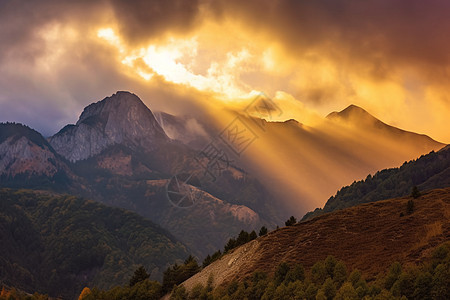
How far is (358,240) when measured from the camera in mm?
101750

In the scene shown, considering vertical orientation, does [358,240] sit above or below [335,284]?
above

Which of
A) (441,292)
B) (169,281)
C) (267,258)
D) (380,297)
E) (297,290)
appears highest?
(169,281)

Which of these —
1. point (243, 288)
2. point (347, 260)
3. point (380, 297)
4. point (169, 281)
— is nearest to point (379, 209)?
point (347, 260)

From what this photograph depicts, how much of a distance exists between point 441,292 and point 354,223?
5125 cm

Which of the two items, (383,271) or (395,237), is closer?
(383,271)

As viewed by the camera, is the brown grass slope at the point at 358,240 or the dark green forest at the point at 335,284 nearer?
the dark green forest at the point at 335,284

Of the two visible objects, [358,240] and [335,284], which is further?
[358,240]

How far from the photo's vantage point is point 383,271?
7988cm

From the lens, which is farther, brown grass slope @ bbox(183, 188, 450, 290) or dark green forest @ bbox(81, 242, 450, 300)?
brown grass slope @ bbox(183, 188, 450, 290)

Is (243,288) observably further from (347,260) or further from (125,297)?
(125,297)

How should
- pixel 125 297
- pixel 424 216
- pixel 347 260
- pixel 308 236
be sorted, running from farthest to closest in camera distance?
pixel 125 297, pixel 308 236, pixel 424 216, pixel 347 260

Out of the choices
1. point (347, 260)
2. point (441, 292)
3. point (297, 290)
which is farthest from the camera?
point (347, 260)

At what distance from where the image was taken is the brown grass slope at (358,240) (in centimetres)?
8731

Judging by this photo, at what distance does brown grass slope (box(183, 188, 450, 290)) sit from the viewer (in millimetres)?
87312
